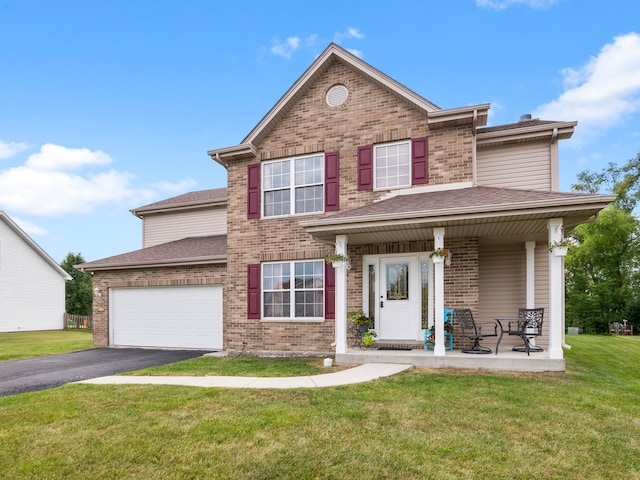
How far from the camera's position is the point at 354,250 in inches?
420

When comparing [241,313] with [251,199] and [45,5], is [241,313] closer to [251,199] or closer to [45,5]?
[251,199]

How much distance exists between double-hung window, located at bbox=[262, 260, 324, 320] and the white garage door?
2.49 meters

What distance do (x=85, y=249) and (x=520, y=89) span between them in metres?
32.3

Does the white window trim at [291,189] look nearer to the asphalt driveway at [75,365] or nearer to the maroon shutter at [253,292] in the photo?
the maroon shutter at [253,292]

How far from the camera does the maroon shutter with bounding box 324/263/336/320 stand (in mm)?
10703

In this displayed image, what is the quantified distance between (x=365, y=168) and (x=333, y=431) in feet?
24.0

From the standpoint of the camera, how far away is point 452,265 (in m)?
9.68

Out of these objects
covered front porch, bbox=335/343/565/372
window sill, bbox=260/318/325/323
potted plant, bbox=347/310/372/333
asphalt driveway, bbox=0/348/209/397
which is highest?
potted plant, bbox=347/310/372/333

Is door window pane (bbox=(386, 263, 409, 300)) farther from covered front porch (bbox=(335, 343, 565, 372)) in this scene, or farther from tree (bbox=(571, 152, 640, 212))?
tree (bbox=(571, 152, 640, 212))

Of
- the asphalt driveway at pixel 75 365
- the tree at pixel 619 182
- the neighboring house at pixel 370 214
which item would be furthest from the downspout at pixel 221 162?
the tree at pixel 619 182

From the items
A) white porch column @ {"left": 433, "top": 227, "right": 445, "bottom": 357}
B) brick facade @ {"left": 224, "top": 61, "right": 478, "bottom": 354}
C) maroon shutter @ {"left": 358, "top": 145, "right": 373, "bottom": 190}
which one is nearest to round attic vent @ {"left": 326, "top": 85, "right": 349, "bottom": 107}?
brick facade @ {"left": 224, "top": 61, "right": 478, "bottom": 354}

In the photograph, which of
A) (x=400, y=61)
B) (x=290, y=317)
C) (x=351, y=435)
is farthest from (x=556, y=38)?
(x=351, y=435)

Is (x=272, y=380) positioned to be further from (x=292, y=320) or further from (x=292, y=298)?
(x=292, y=298)

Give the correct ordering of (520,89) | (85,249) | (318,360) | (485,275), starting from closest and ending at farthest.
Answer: (318,360) → (485,275) → (520,89) → (85,249)
